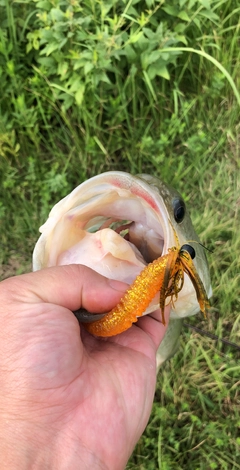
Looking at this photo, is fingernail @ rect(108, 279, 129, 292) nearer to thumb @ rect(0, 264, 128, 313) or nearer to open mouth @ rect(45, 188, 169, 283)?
thumb @ rect(0, 264, 128, 313)

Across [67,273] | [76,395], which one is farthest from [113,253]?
[76,395]

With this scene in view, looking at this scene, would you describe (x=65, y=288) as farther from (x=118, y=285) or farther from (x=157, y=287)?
(x=157, y=287)

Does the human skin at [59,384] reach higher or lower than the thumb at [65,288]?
lower

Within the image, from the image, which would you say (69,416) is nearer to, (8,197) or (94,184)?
(94,184)

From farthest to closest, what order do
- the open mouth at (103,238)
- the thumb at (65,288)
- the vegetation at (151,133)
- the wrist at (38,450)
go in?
the vegetation at (151,133), the open mouth at (103,238), the thumb at (65,288), the wrist at (38,450)

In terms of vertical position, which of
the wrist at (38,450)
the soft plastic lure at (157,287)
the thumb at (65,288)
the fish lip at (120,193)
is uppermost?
the fish lip at (120,193)

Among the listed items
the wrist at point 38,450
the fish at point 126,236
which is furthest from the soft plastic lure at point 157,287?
the wrist at point 38,450

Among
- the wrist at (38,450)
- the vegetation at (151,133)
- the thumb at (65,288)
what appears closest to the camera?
the wrist at (38,450)

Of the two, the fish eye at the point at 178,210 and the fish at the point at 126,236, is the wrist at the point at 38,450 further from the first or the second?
the fish eye at the point at 178,210
